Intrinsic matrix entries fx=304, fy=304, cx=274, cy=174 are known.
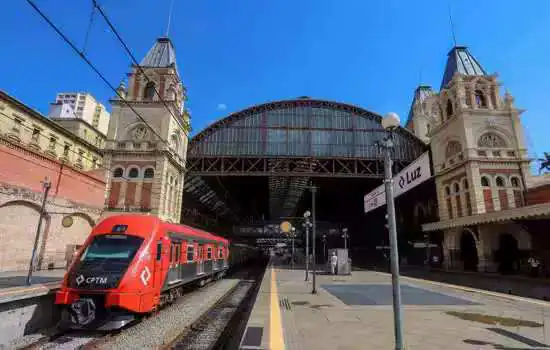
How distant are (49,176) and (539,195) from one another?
139 feet

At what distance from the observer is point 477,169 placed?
30875mm

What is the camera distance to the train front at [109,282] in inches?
331

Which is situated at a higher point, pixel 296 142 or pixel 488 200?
pixel 296 142

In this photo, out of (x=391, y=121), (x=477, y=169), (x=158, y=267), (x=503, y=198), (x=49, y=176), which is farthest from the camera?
(x=477, y=169)

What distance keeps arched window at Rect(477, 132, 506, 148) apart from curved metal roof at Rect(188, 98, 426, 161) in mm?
9947

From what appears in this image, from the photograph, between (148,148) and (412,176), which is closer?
(412,176)

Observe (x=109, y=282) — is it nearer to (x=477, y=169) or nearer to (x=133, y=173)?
(x=133, y=173)

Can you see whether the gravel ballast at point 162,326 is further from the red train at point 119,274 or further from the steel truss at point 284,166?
the steel truss at point 284,166

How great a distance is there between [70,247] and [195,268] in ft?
49.1

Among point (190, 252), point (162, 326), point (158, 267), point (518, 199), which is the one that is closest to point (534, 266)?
point (518, 199)

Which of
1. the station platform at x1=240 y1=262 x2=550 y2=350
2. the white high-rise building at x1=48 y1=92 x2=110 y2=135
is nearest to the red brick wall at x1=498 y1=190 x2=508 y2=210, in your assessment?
the station platform at x1=240 y1=262 x2=550 y2=350

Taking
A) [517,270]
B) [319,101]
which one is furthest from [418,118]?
[517,270]

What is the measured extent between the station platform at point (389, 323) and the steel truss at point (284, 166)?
2527cm

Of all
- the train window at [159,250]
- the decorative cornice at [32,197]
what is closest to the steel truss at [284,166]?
the decorative cornice at [32,197]
